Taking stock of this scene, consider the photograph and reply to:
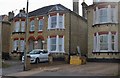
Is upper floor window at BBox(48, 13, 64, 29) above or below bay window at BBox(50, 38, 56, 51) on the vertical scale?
above

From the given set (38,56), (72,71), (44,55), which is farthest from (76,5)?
(72,71)

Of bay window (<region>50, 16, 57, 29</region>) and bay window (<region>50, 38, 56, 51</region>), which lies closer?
bay window (<region>50, 38, 56, 51</region>)

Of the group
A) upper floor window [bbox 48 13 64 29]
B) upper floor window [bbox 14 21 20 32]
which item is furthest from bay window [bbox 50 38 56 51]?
upper floor window [bbox 14 21 20 32]

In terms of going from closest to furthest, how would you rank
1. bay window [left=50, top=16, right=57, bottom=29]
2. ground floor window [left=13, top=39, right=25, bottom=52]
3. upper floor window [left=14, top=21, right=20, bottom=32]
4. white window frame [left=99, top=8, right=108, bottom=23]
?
white window frame [left=99, top=8, right=108, bottom=23] < bay window [left=50, top=16, right=57, bottom=29] < ground floor window [left=13, top=39, right=25, bottom=52] < upper floor window [left=14, top=21, right=20, bottom=32]

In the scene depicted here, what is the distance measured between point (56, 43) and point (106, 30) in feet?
26.7

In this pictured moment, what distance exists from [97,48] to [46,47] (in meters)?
8.83

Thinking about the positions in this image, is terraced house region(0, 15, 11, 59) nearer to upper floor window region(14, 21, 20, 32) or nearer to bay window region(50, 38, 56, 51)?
upper floor window region(14, 21, 20, 32)

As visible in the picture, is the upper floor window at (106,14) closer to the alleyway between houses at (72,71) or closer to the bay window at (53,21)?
the bay window at (53,21)

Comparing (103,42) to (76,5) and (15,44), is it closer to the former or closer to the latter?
(76,5)

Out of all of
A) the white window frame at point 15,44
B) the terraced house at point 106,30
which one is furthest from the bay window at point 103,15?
the white window frame at point 15,44

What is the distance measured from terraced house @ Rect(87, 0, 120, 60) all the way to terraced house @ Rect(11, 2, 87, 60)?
16.7ft

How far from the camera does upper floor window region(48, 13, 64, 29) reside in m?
35.0

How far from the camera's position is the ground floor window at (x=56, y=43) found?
34.8 m

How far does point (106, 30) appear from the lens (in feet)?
97.2
